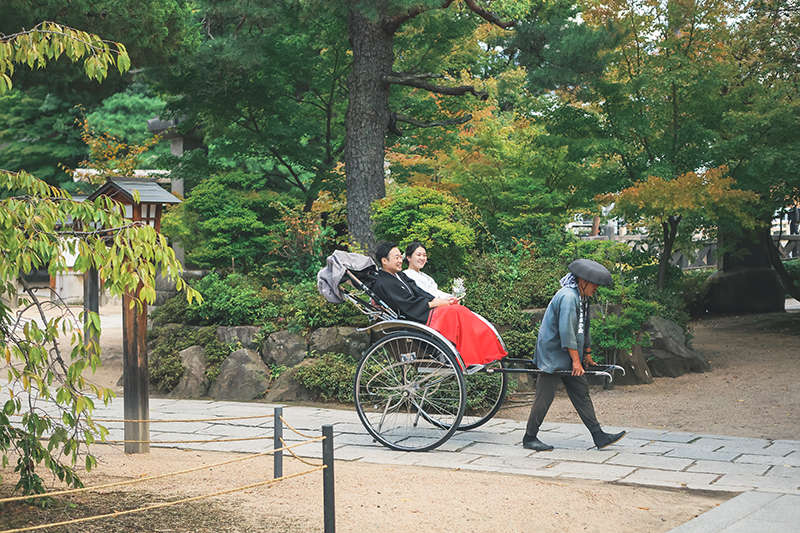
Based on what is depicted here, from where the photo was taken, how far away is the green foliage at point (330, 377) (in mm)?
7828

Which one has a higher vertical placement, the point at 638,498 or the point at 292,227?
the point at 292,227

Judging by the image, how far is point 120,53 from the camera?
3473 millimetres

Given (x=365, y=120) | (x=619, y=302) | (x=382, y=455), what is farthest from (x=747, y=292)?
(x=382, y=455)

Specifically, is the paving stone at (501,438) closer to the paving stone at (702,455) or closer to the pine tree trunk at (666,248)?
the paving stone at (702,455)

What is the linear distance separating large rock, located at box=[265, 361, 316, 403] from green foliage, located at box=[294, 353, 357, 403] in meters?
0.08

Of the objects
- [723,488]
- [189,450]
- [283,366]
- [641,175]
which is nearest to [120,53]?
[189,450]

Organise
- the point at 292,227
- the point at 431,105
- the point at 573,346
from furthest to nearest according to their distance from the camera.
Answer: the point at 431,105 → the point at 292,227 → the point at 573,346

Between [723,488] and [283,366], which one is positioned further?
[283,366]

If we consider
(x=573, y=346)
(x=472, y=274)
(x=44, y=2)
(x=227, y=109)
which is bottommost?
(x=573, y=346)

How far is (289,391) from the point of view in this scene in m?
8.18

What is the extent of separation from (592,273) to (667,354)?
3.34m

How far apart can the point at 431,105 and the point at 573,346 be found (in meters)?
6.33

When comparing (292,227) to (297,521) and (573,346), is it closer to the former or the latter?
(573,346)

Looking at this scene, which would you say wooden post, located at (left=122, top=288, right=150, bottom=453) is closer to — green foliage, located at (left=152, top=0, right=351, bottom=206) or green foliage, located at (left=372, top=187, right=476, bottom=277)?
green foliage, located at (left=372, top=187, right=476, bottom=277)
